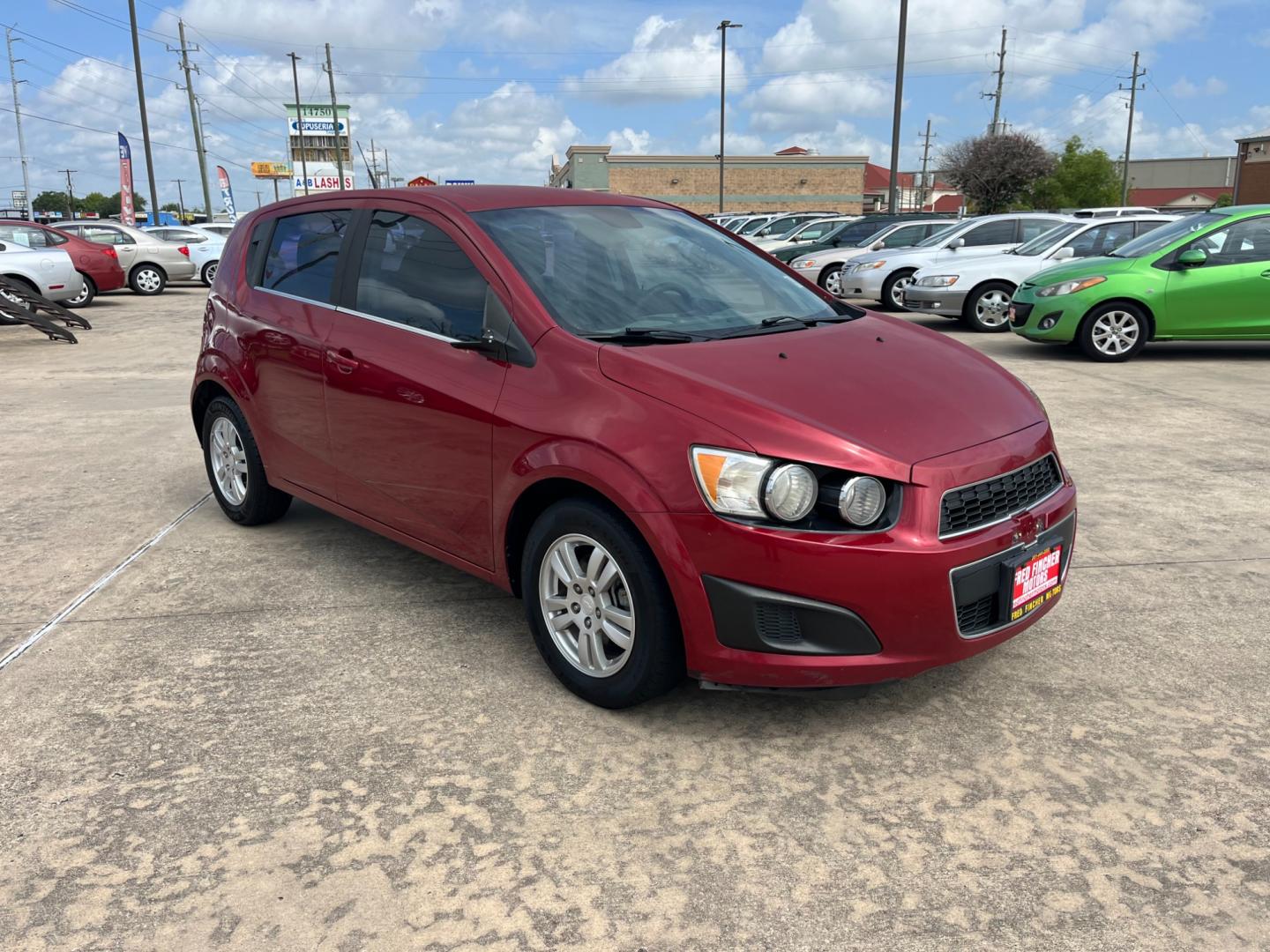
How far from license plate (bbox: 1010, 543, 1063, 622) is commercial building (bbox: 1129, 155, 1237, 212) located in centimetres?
9178

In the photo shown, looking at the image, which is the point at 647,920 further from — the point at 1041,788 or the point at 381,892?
the point at 1041,788

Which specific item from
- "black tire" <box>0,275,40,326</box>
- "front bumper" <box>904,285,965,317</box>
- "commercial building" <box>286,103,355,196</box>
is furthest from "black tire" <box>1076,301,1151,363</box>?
"commercial building" <box>286,103,355,196</box>

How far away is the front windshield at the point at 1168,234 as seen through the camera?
1012cm

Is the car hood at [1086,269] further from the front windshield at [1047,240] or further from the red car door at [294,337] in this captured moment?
the red car door at [294,337]

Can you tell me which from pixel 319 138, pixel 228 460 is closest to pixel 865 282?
pixel 228 460

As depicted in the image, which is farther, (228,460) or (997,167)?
(997,167)

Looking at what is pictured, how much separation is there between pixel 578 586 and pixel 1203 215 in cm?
991

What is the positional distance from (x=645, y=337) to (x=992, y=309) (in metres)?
10.9

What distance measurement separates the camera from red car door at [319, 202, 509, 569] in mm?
3549

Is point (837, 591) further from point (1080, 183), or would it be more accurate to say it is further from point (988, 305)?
point (1080, 183)

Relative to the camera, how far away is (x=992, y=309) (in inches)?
516

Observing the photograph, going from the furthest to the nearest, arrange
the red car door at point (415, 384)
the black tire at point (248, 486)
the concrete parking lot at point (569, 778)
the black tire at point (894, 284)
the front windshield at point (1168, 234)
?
the black tire at point (894, 284) < the front windshield at point (1168, 234) < the black tire at point (248, 486) < the red car door at point (415, 384) < the concrete parking lot at point (569, 778)

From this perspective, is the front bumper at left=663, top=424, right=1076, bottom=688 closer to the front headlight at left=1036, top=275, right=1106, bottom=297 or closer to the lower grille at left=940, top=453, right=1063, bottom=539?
the lower grille at left=940, top=453, right=1063, bottom=539

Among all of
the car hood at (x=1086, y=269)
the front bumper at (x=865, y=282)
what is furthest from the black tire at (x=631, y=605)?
the front bumper at (x=865, y=282)
